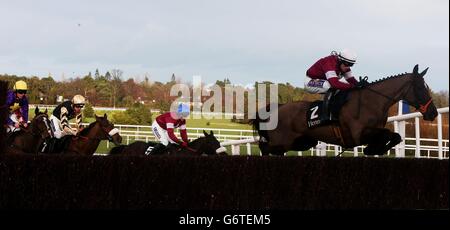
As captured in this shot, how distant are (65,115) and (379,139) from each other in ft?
13.8

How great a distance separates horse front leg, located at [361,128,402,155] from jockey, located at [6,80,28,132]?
4727mm

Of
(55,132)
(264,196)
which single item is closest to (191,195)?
(264,196)

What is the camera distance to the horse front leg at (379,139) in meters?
7.02

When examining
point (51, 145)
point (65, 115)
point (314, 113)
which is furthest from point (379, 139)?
point (51, 145)

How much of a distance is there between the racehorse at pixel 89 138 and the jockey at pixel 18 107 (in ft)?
2.35

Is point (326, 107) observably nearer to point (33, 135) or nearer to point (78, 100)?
point (78, 100)

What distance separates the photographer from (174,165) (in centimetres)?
574

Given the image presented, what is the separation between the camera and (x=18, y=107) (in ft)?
29.0

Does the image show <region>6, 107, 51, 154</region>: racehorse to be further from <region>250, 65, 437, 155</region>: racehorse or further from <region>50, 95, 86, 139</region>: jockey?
<region>250, 65, 437, 155</region>: racehorse

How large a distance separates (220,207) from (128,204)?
0.84 m

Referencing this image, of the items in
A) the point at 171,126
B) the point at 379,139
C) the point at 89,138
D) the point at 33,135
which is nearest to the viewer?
the point at 379,139

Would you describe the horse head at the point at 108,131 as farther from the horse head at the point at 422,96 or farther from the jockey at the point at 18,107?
the horse head at the point at 422,96
